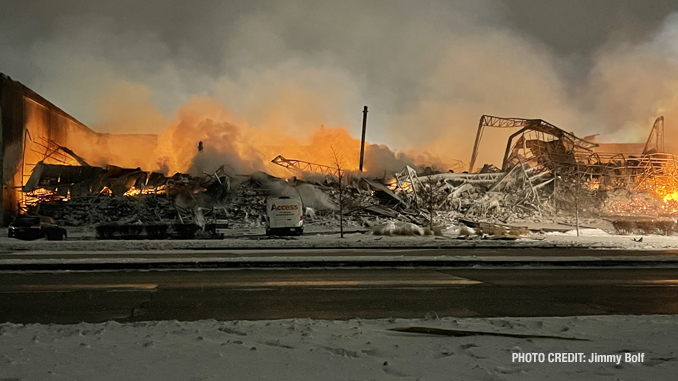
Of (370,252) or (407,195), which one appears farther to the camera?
(407,195)

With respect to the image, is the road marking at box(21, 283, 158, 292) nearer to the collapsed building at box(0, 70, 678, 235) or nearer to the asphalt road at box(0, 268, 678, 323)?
the asphalt road at box(0, 268, 678, 323)

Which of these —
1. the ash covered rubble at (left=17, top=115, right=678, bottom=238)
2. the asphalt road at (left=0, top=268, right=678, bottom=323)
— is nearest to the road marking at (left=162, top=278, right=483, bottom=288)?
the asphalt road at (left=0, top=268, right=678, bottom=323)

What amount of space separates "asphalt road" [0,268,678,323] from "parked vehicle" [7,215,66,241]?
580 inches

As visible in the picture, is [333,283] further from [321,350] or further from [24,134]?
[24,134]

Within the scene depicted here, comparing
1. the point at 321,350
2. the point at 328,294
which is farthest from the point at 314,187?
the point at 321,350

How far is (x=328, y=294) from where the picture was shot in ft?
32.3

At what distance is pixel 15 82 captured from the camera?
35.7 m

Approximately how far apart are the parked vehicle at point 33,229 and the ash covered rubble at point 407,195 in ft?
21.3

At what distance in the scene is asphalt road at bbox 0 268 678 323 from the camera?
26.8 ft

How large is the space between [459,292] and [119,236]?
68.0ft

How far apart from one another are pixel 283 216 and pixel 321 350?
22.5m

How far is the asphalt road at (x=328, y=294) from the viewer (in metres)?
8.16

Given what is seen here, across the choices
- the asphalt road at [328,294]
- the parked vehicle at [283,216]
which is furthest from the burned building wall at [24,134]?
the asphalt road at [328,294]

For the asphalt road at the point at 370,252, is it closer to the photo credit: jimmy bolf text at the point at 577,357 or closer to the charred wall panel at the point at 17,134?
the photo credit: jimmy bolf text at the point at 577,357
